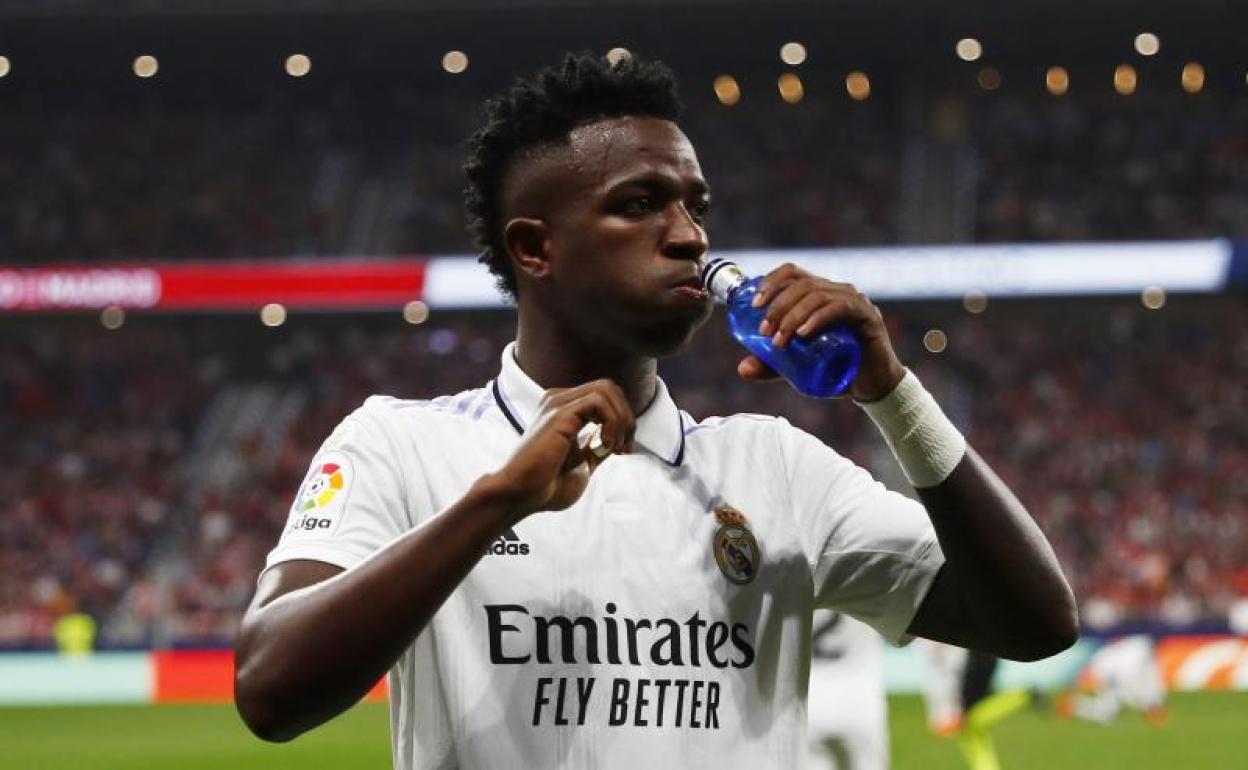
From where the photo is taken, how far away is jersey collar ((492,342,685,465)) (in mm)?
2572

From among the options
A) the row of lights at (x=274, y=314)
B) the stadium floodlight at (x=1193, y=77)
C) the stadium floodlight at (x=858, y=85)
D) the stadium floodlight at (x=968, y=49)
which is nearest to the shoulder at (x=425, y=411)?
the row of lights at (x=274, y=314)

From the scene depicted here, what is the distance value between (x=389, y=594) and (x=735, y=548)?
0.59 metres

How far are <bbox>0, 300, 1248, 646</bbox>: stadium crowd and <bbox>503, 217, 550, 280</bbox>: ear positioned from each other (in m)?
19.0

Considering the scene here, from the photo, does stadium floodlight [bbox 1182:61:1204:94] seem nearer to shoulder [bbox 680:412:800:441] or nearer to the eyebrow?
shoulder [bbox 680:412:800:441]

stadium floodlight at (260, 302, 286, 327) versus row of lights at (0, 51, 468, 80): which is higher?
row of lights at (0, 51, 468, 80)

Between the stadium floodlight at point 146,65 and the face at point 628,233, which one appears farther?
the stadium floodlight at point 146,65

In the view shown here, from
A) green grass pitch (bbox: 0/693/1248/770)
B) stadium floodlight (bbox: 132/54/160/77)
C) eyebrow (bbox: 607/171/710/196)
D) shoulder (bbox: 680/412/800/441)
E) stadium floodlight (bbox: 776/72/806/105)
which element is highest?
stadium floodlight (bbox: 132/54/160/77)

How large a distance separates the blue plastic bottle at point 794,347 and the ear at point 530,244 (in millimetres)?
277

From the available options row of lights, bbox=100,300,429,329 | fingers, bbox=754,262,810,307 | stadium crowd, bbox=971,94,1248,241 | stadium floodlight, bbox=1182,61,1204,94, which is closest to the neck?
fingers, bbox=754,262,810,307

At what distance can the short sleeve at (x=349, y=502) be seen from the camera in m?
2.28

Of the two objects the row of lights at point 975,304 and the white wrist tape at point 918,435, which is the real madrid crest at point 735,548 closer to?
the white wrist tape at point 918,435

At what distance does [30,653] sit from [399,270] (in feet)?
26.0

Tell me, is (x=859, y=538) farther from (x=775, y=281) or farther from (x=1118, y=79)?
(x=1118, y=79)

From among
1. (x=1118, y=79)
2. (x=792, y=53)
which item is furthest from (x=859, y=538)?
(x=1118, y=79)
